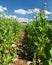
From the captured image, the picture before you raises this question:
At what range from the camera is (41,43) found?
6.20 metres

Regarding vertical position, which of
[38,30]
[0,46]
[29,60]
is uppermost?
[38,30]

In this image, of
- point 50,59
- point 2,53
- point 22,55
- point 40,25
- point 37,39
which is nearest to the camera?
point 50,59

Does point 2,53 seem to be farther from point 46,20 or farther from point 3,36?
point 46,20

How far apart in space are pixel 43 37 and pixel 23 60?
3.50ft

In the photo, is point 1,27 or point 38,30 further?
point 38,30

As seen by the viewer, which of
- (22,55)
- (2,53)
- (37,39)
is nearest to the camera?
(2,53)

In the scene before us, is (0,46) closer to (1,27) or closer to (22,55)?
(1,27)

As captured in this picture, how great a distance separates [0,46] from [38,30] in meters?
1.48

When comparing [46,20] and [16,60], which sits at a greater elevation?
[46,20]

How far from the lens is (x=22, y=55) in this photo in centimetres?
733

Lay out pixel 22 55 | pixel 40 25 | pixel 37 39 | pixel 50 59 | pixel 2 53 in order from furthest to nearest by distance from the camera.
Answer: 1. pixel 22 55
2. pixel 40 25
3. pixel 37 39
4. pixel 2 53
5. pixel 50 59

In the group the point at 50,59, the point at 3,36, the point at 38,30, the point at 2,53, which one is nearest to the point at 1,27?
the point at 3,36

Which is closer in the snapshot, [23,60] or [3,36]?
[3,36]

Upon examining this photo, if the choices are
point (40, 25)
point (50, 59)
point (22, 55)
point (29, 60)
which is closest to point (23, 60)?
point (29, 60)
